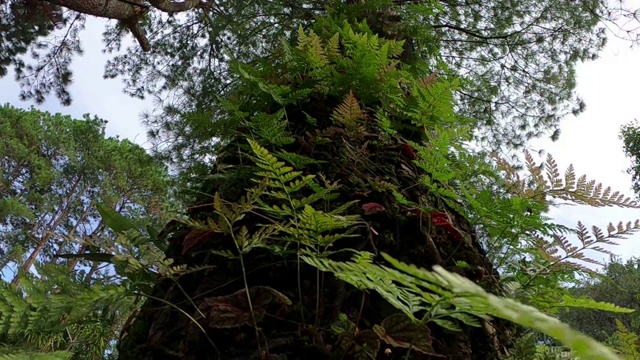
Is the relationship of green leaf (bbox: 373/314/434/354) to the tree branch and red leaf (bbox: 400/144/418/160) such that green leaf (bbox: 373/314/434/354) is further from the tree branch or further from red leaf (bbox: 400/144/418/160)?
the tree branch

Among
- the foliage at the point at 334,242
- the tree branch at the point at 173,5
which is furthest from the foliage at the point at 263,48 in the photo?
the foliage at the point at 334,242

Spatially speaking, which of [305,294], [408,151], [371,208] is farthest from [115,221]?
[408,151]

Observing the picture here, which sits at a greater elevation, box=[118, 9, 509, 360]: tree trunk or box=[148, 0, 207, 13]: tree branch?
box=[148, 0, 207, 13]: tree branch

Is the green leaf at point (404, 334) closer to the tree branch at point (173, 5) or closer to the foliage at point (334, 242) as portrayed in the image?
the foliage at point (334, 242)

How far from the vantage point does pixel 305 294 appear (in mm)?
1024

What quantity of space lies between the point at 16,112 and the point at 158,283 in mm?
23435

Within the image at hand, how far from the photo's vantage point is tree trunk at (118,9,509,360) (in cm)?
91

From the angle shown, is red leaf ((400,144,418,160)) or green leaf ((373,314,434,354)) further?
red leaf ((400,144,418,160))

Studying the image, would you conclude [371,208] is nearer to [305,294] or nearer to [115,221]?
[305,294]

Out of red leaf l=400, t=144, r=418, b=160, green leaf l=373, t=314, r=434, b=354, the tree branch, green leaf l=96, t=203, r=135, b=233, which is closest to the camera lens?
green leaf l=373, t=314, r=434, b=354

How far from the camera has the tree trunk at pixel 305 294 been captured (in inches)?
35.7

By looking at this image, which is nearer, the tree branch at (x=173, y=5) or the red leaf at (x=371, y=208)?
the red leaf at (x=371, y=208)

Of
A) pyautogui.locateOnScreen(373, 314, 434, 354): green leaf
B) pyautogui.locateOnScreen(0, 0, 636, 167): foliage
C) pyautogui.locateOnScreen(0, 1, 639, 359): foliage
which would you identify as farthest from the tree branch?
pyautogui.locateOnScreen(373, 314, 434, 354): green leaf

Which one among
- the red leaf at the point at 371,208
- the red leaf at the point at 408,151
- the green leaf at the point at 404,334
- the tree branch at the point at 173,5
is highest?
the tree branch at the point at 173,5
